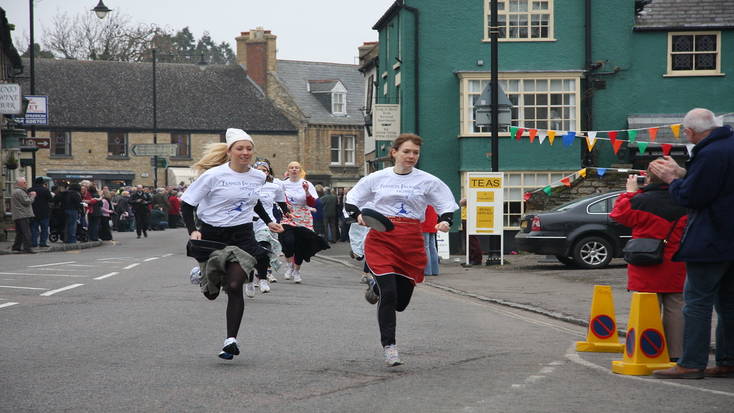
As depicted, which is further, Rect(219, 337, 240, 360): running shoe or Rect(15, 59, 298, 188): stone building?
Rect(15, 59, 298, 188): stone building

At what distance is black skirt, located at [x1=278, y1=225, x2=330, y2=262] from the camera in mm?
16328

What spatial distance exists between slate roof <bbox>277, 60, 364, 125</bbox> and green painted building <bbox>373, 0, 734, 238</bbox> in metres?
33.4

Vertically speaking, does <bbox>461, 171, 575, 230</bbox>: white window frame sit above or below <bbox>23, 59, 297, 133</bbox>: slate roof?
below

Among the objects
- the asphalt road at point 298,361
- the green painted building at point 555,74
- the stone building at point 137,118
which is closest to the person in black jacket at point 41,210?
the green painted building at point 555,74

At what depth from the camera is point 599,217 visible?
19719mm

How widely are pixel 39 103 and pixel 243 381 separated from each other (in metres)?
28.1

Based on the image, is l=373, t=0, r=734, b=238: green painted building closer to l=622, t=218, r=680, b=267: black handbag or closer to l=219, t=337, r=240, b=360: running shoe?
l=622, t=218, r=680, b=267: black handbag

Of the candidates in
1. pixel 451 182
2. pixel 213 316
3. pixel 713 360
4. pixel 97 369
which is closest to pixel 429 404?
pixel 97 369

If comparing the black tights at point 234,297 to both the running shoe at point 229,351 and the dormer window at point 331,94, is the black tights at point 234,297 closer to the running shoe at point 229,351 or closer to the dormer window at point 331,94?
the running shoe at point 229,351

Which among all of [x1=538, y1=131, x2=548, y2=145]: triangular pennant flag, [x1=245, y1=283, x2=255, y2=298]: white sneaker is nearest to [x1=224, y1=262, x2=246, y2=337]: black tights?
[x1=245, y1=283, x2=255, y2=298]: white sneaker

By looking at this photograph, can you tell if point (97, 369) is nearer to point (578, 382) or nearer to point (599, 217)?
point (578, 382)

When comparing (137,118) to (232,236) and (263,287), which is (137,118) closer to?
(263,287)

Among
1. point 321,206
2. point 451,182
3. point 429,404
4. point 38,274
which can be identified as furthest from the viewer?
point 321,206

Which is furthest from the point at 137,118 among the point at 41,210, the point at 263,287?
the point at 263,287
